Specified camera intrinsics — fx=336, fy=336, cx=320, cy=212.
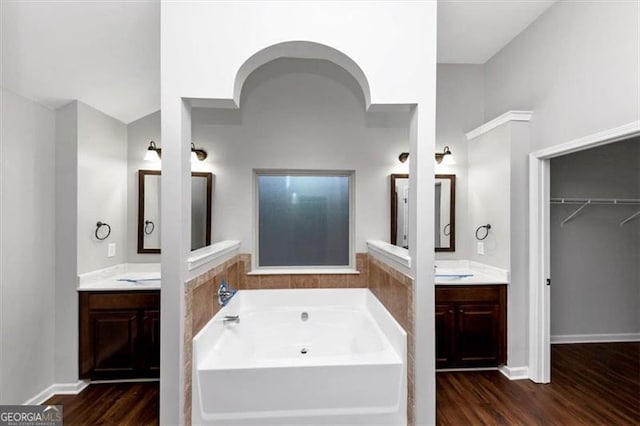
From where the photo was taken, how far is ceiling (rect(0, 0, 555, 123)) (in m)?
2.14

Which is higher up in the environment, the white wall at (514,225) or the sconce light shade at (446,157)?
the sconce light shade at (446,157)

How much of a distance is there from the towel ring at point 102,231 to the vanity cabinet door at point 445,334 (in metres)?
3.15

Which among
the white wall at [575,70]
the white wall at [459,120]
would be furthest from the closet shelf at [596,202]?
the white wall at [575,70]

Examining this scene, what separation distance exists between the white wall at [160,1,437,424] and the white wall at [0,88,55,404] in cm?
126

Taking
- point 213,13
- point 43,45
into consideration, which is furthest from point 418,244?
point 43,45

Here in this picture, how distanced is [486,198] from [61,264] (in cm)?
392

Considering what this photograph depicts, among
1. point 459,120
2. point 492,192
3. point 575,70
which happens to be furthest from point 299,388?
point 459,120

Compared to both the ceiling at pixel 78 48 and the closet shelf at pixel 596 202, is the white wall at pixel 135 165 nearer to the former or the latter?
the ceiling at pixel 78 48

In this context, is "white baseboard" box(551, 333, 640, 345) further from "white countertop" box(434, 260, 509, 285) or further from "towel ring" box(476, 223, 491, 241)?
"towel ring" box(476, 223, 491, 241)

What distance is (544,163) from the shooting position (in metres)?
2.93

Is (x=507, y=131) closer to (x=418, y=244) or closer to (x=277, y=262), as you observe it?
(x=418, y=244)

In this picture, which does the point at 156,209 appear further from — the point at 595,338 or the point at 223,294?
the point at 595,338

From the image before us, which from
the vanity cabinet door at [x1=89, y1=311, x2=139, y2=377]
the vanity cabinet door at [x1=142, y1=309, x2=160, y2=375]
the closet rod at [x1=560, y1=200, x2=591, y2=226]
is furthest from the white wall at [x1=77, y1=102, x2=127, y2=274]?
the closet rod at [x1=560, y1=200, x2=591, y2=226]

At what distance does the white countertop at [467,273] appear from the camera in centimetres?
309
